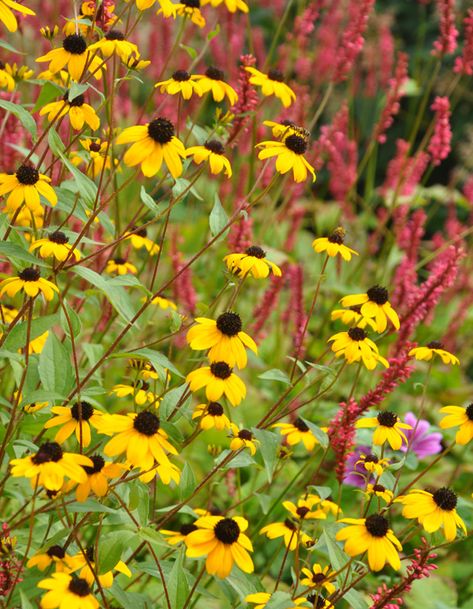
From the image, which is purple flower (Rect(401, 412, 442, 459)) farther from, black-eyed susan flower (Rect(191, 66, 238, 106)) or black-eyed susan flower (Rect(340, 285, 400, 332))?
black-eyed susan flower (Rect(191, 66, 238, 106))

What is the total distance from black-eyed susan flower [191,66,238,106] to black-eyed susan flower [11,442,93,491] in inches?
34.6

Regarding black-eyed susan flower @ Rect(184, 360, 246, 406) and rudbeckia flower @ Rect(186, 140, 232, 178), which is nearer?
black-eyed susan flower @ Rect(184, 360, 246, 406)

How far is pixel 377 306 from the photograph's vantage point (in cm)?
164

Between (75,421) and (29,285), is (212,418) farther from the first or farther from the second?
(29,285)

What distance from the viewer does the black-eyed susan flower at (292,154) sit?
1510 millimetres

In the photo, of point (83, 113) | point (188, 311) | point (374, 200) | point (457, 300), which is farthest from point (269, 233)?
point (83, 113)

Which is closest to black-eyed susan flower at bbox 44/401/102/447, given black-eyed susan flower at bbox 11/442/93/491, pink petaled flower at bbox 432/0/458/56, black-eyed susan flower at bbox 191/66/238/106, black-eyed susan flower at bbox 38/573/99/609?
black-eyed susan flower at bbox 11/442/93/491

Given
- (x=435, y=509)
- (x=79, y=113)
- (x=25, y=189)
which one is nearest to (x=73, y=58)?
(x=79, y=113)

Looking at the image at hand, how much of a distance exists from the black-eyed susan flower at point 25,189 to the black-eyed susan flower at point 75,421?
1.16 ft

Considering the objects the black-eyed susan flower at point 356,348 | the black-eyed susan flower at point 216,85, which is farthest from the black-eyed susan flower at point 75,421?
the black-eyed susan flower at point 216,85

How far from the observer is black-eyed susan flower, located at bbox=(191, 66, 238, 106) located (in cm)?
174

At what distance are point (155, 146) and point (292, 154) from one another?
303mm

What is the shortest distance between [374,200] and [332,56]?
1.94m

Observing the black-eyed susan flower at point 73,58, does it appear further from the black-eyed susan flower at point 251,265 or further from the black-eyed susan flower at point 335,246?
the black-eyed susan flower at point 335,246
